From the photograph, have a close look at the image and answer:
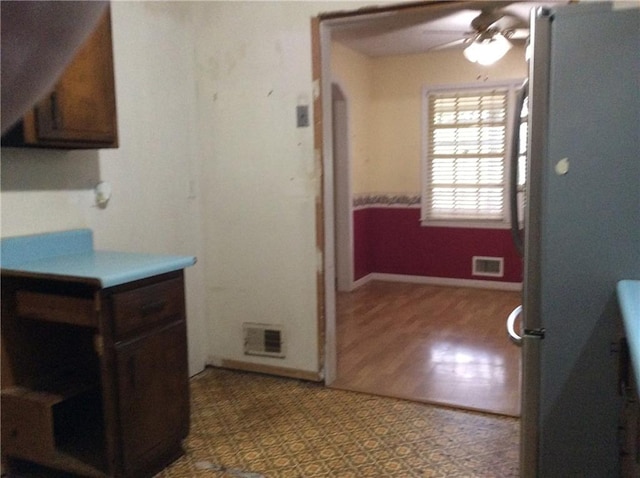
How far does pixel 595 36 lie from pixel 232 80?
1993 mm

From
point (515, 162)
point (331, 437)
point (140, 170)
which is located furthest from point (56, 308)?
point (515, 162)

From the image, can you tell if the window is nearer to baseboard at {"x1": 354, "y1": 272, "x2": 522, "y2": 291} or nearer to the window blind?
the window blind

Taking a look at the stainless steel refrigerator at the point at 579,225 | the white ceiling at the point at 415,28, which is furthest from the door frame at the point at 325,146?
the stainless steel refrigerator at the point at 579,225

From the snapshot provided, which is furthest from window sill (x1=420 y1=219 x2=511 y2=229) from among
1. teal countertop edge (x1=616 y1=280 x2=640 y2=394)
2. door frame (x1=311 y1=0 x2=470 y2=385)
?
teal countertop edge (x1=616 y1=280 x2=640 y2=394)

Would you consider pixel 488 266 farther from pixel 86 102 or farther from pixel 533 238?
pixel 86 102

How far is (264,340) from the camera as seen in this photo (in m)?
3.22

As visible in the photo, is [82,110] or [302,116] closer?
[82,110]

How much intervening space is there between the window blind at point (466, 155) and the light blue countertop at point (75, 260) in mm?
4148

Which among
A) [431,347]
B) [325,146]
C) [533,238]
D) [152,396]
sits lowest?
[431,347]

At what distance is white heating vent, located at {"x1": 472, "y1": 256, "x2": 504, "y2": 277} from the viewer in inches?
225

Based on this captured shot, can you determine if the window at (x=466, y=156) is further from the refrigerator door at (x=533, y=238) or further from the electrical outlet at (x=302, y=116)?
the refrigerator door at (x=533, y=238)

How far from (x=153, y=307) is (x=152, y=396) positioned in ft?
1.10

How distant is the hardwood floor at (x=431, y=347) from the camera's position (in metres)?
3.02

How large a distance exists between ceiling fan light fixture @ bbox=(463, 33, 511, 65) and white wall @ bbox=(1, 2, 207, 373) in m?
1.95
